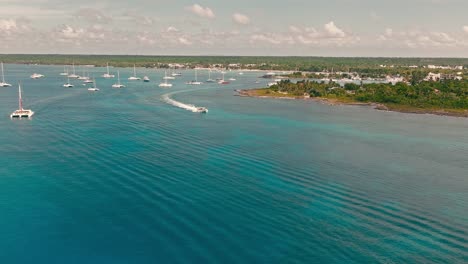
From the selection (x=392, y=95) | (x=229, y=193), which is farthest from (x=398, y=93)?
(x=229, y=193)

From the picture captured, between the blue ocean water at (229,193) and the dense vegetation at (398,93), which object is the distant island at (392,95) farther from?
the blue ocean water at (229,193)

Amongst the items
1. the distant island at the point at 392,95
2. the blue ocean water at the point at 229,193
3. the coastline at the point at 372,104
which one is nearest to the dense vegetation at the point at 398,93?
the distant island at the point at 392,95

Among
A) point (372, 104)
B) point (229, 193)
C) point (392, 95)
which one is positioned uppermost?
point (392, 95)

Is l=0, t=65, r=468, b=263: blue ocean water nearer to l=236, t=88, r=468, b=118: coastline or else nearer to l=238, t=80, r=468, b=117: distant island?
l=236, t=88, r=468, b=118: coastline

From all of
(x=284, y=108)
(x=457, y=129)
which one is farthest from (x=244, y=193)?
(x=284, y=108)

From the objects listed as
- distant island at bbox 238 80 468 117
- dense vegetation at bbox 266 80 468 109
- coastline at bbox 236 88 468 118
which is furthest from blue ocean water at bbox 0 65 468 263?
dense vegetation at bbox 266 80 468 109

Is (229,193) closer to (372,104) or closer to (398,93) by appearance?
(372,104)
